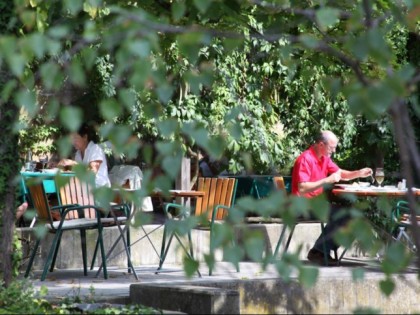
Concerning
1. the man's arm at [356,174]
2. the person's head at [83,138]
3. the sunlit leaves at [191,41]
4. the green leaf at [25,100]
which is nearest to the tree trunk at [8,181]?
the green leaf at [25,100]

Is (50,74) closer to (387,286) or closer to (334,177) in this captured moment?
(387,286)

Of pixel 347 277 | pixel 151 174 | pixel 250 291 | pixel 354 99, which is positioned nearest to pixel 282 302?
pixel 250 291

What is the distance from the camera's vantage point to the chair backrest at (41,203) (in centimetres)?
948

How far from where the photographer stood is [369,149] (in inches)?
671

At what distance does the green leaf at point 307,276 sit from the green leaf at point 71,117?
2.99ft

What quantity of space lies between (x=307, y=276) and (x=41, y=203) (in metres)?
5.95

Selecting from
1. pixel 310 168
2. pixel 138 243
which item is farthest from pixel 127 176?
pixel 310 168

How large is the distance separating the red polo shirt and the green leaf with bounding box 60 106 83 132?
781 centimetres

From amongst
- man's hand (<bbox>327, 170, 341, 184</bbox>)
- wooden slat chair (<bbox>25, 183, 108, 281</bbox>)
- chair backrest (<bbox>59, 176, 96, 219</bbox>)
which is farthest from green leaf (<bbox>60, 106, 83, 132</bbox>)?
man's hand (<bbox>327, 170, 341, 184</bbox>)

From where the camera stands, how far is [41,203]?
957 cm

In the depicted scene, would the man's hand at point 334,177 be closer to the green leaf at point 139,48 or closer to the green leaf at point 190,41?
the green leaf at point 190,41

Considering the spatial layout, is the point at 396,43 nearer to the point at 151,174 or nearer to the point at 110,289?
the point at 110,289

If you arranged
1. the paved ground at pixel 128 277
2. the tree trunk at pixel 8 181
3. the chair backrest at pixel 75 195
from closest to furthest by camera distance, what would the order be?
1. the tree trunk at pixel 8 181
2. the paved ground at pixel 128 277
3. the chair backrest at pixel 75 195

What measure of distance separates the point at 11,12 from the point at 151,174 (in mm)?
3208
